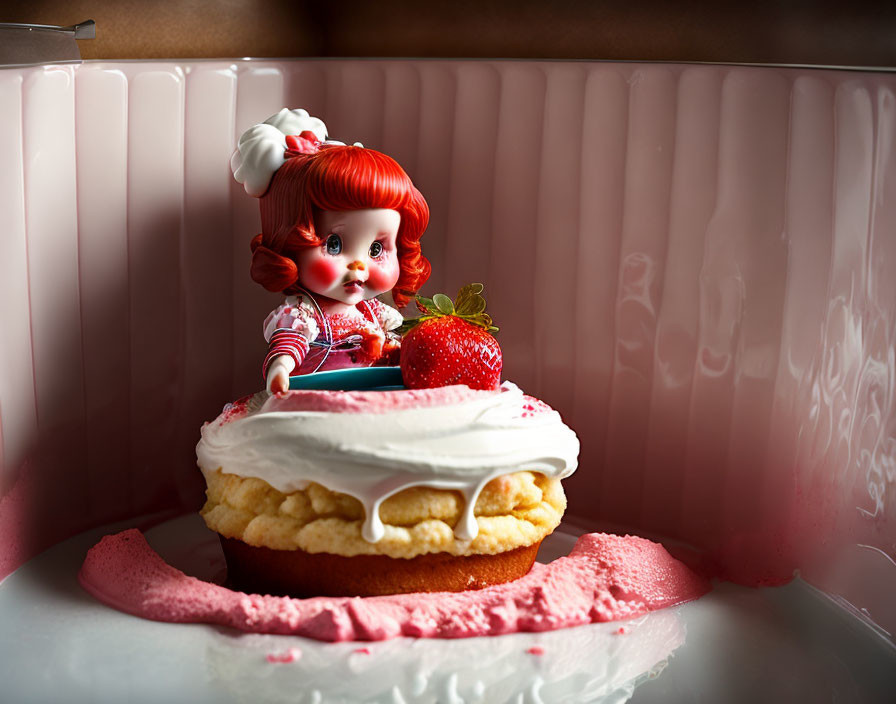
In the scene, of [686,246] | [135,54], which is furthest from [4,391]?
[686,246]

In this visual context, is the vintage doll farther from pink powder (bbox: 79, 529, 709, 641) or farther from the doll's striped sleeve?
pink powder (bbox: 79, 529, 709, 641)

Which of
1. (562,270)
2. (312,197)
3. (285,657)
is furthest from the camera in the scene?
(562,270)

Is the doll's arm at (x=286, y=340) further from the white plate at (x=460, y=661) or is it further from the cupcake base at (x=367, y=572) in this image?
the white plate at (x=460, y=661)

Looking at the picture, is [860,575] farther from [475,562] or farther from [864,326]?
[475,562]

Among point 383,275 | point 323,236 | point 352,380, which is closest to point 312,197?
point 323,236

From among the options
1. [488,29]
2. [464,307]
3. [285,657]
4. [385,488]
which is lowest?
[285,657]

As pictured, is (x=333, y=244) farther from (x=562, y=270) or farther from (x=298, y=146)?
(x=562, y=270)
